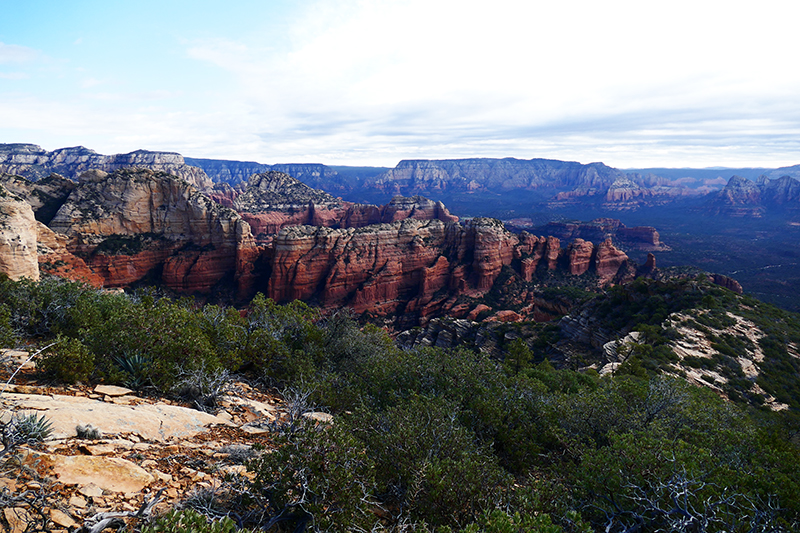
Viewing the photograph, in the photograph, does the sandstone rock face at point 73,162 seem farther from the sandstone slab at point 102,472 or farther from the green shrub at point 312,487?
the green shrub at point 312,487

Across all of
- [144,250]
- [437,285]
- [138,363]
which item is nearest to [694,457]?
[138,363]

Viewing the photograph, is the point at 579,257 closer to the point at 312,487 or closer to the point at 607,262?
the point at 607,262

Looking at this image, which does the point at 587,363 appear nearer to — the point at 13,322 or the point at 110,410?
the point at 110,410

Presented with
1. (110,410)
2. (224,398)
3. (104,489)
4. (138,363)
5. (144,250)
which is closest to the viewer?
(104,489)

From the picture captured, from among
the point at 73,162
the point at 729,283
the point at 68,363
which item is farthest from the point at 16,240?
the point at 73,162

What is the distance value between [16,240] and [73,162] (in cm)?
18706

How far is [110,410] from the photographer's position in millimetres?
7746

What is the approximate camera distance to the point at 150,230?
60750mm

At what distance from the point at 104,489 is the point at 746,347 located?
39.4m

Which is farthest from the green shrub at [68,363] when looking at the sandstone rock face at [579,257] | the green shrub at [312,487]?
the sandstone rock face at [579,257]

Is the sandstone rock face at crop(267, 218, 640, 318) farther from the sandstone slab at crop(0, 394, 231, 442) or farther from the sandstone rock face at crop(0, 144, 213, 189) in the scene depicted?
the sandstone rock face at crop(0, 144, 213, 189)

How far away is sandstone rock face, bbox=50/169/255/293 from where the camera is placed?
54.0m

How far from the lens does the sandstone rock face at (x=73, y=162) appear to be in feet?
491

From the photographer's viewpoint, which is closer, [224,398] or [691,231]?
[224,398]
